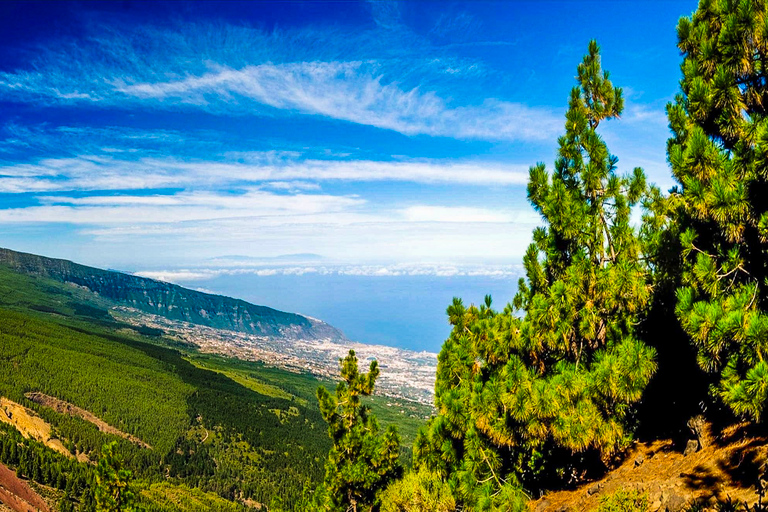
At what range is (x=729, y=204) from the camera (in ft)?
20.2

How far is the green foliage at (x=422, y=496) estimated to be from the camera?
400 inches

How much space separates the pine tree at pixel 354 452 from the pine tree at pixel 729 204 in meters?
13.4

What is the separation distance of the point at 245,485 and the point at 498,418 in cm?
17955

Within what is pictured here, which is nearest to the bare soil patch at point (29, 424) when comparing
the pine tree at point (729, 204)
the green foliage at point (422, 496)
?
the green foliage at point (422, 496)

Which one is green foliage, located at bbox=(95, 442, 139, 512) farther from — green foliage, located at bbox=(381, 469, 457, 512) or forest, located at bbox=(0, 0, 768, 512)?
forest, located at bbox=(0, 0, 768, 512)

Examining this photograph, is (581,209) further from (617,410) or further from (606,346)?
(617,410)

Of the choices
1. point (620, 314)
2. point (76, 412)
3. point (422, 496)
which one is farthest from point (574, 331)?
point (76, 412)

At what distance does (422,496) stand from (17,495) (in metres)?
145

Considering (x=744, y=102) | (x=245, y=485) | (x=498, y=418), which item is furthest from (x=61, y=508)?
(x=744, y=102)

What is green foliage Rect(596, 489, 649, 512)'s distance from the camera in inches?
289

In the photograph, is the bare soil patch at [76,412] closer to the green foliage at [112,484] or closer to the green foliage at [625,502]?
the green foliage at [112,484]

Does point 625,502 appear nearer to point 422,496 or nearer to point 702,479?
point 702,479

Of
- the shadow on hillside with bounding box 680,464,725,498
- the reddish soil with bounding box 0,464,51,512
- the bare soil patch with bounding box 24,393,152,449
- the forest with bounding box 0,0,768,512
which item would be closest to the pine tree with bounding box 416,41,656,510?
the forest with bounding box 0,0,768,512

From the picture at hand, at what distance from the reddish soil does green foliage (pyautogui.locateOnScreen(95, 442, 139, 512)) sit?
95.1 meters
